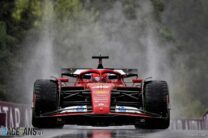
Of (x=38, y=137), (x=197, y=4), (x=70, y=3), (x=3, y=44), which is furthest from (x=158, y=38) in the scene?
(x=38, y=137)

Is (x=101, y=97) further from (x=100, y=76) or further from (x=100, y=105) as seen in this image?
(x=100, y=76)

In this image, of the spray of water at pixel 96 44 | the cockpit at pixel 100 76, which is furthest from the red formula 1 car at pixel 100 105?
the spray of water at pixel 96 44

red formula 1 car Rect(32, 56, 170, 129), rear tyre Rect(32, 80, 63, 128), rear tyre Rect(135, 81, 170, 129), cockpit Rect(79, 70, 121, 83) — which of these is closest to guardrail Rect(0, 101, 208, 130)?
rear tyre Rect(32, 80, 63, 128)

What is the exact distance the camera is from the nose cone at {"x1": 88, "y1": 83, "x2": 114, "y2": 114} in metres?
18.0

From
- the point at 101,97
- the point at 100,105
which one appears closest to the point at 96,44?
the point at 101,97

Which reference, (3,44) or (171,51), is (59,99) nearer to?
(3,44)

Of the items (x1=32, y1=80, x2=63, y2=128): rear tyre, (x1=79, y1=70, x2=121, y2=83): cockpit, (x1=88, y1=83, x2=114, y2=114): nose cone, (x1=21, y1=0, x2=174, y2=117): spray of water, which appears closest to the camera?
(x1=88, y1=83, x2=114, y2=114): nose cone

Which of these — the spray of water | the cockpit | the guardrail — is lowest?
the guardrail

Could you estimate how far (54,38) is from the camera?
6169 centimetres

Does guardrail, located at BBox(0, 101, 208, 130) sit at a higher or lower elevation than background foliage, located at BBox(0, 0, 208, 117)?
lower

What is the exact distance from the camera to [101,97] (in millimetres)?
18281

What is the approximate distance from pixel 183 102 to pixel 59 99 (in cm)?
6029

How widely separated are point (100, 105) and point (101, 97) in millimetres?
283

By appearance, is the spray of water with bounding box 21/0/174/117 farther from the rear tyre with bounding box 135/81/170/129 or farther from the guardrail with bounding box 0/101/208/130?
the rear tyre with bounding box 135/81/170/129
